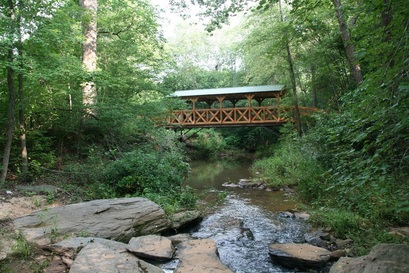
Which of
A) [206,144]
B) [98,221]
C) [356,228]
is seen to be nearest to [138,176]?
[98,221]

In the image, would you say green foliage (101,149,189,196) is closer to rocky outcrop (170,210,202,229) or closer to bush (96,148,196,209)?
bush (96,148,196,209)

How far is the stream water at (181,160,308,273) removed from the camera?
13.8 feet

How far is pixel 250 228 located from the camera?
18.2 ft

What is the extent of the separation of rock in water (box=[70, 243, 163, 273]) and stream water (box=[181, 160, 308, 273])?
1375 mm

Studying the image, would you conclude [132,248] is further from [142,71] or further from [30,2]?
[142,71]

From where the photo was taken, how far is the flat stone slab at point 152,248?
3797mm

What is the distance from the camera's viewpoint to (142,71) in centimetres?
853

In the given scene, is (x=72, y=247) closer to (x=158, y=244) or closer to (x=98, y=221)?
(x=98, y=221)

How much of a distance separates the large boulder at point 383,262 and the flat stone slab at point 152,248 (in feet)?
6.99

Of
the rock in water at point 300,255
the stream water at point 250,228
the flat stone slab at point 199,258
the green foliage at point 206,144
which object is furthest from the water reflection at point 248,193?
the green foliage at point 206,144

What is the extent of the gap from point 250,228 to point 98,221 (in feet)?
9.22

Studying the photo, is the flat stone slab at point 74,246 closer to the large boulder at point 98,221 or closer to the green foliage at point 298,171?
the large boulder at point 98,221

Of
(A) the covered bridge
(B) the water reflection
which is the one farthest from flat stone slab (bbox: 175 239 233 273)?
(A) the covered bridge

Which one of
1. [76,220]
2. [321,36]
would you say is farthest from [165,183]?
[321,36]
